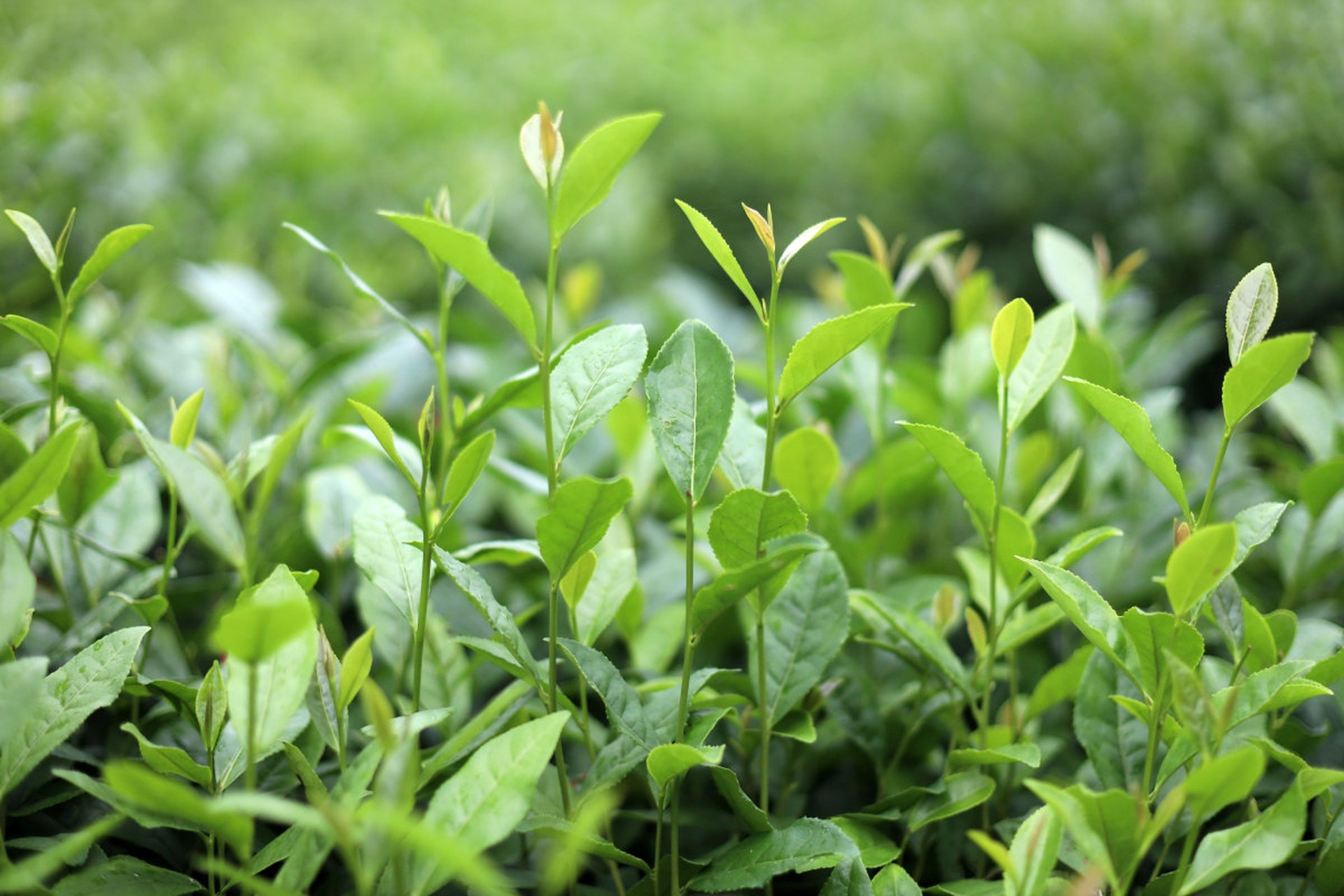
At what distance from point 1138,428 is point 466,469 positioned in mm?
626

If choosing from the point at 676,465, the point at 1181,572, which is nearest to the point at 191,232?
the point at 676,465

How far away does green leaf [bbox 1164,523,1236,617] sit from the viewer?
0.80 meters

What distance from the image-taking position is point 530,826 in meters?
0.90

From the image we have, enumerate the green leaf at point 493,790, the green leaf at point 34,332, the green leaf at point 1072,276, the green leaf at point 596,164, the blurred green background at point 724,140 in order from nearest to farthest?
1. the green leaf at point 493,790
2. the green leaf at point 596,164
3. the green leaf at point 34,332
4. the green leaf at point 1072,276
5. the blurred green background at point 724,140

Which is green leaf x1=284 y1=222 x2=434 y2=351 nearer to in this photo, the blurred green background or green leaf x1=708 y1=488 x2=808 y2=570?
green leaf x1=708 y1=488 x2=808 y2=570

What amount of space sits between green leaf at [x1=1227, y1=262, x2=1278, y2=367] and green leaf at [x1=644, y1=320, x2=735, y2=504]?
47 cm

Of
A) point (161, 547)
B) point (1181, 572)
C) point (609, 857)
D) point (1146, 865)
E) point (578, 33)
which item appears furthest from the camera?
point (578, 33)

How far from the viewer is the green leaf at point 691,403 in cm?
91

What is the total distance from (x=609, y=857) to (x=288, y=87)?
3.36 meters

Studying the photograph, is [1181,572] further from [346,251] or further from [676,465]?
[346,251]

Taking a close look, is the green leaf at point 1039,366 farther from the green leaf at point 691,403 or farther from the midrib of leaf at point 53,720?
the midrib of leaf at point 53,720

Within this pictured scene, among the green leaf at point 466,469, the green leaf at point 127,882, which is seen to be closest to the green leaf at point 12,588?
the green leaf at point 127,882

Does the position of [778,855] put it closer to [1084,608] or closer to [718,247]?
[1084,608]

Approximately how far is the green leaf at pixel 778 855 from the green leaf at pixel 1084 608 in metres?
0.29
